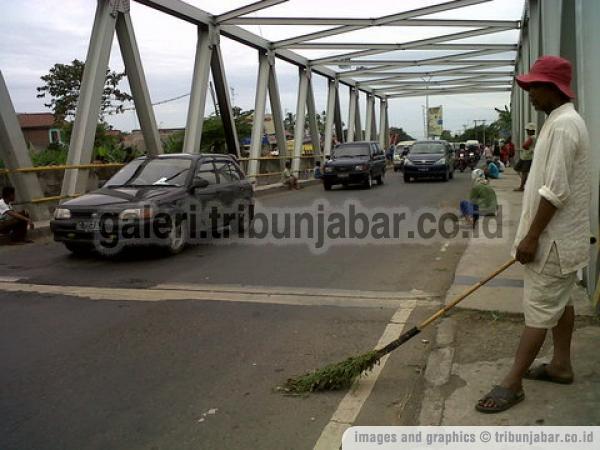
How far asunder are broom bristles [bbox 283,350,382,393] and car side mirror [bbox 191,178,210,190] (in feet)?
19.4

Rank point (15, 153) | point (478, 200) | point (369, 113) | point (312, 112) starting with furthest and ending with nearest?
point (369, 113) < point (312, 112) < point (15, 153) < point (478, 200)

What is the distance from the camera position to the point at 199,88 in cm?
1956

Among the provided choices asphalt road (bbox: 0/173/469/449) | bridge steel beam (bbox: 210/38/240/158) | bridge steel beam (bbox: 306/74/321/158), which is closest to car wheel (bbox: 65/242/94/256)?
asphalt road (bbox: 0/173/469/449)

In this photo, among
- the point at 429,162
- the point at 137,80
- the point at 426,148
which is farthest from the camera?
the point at 426,148

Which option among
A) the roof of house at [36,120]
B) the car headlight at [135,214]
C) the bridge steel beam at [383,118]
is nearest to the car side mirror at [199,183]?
the car headlight at [135,214]

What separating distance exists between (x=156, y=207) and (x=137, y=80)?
29.6 feet

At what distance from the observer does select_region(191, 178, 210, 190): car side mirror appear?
937 cm

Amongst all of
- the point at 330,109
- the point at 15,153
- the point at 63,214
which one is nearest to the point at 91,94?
the point at 15,153

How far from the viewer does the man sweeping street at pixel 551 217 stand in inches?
123

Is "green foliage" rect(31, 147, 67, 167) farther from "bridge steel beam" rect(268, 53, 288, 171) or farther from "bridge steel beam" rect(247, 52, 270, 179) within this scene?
"bridge steel beam" rect(268, 53, 288, 171)

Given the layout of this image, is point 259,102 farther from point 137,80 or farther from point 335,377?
point 335,377

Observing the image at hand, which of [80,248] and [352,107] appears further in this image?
[352,107]

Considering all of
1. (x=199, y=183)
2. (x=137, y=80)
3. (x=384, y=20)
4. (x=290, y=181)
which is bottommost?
(x=290, y=181)

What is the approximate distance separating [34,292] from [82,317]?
59.5 inches
